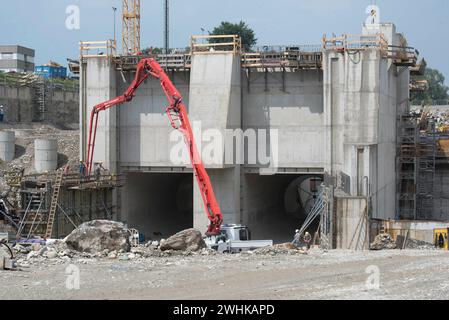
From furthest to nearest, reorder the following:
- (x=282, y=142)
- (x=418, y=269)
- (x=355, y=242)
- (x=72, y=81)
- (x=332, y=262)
A: (x=72, y=81) → (x=282, y=142) → (x=355, y=242) → (x=332, y=262) → (x=418, y=269)

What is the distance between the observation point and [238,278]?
816 inches

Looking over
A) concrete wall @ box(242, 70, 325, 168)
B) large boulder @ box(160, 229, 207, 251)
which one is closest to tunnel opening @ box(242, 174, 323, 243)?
concrete wall @ box(242, 70, 325, 168)

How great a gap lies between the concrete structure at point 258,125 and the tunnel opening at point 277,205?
16 cm

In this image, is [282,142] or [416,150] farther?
[416,150]

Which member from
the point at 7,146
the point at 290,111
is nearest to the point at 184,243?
the point at 290,111

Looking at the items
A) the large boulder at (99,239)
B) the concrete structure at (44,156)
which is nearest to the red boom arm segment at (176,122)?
the concrete structure at (44,156)

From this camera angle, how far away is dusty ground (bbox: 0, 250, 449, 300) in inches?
727

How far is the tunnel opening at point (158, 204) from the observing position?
44250 mm

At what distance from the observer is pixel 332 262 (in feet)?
78.7

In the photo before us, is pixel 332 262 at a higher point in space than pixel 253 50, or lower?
lower
